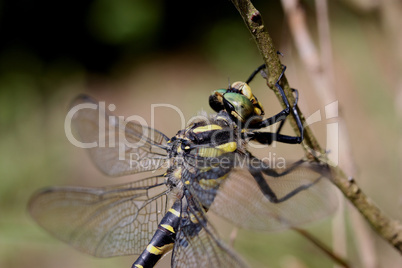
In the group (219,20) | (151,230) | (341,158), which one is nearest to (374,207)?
(341,158)

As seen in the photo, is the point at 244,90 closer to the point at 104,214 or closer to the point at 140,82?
the point at 104,214

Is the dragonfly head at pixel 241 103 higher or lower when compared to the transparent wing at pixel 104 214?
higher

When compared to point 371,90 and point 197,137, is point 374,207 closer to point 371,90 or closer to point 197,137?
point 197,137

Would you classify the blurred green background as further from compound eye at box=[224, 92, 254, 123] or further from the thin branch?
the thin branch

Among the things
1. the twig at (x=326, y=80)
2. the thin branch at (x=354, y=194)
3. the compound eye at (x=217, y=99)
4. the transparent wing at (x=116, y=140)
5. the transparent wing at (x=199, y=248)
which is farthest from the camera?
the transparent wing at (x=116, y=140)

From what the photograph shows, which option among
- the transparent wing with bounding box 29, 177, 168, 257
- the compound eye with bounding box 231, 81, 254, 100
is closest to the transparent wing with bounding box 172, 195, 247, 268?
the transparent wing with bounding box 29, 177, 168, 257

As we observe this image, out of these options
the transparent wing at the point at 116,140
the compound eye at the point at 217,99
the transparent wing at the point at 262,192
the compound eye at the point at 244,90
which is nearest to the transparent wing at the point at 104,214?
the transparent wing at the point at 116,140

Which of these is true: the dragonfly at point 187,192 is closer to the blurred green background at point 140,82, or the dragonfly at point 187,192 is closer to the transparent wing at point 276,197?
the transparent wing at point 276,197

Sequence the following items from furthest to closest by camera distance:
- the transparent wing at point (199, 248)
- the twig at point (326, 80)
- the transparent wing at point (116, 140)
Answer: the transparent wing at point (116, 140) → the twig at point (326, 80) → the transparent wing at point (199, 248)
